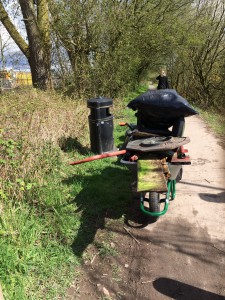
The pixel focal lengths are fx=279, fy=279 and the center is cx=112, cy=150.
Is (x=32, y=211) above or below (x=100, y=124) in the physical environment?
below

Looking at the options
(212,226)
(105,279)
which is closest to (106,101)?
(212,226)

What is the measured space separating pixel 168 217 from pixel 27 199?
205 centimetres

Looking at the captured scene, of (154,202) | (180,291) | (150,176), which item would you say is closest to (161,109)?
(150,176)

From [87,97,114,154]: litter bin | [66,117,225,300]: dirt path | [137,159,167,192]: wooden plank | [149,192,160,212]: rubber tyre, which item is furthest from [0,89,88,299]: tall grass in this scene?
[137,159,167,192]: wooden plank

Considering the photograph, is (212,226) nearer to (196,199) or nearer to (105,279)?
(196,199)

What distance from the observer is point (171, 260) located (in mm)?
3250

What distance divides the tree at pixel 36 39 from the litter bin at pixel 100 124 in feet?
14.0

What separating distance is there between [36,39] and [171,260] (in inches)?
352

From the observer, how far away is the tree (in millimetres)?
9559

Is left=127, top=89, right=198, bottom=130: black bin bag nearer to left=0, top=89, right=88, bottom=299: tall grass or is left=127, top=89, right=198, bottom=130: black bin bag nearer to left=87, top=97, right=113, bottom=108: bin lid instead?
left=87, top=97, right=113, bottom=108: bin lid

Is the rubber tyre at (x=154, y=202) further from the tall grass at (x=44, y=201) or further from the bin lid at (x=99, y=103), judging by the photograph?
the bin lid at (x=99, y=103)

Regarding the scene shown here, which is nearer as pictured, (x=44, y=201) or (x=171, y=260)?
(x=171, y=260)

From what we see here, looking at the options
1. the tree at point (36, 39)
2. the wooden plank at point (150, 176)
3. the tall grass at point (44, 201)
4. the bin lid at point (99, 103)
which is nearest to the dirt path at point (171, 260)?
the tall grass at point (44, 201)

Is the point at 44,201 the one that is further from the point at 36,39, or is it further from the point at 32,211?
the point at 36,39
